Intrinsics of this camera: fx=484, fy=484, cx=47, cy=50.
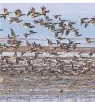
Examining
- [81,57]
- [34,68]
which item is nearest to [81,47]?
[81,57]

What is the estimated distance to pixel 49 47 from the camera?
9.96 m

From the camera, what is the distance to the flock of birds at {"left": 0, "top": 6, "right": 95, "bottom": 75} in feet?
31.8

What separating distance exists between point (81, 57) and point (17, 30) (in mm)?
1768

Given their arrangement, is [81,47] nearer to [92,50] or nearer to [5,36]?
[92,50]

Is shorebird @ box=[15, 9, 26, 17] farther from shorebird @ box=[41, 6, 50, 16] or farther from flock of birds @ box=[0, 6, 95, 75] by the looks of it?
shorebird @ box=[41, 6, 50, 16]

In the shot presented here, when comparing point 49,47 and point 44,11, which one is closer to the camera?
point 44,11

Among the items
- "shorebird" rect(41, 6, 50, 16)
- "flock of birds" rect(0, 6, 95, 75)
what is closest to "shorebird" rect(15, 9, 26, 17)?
"flock of birds" rect(0, 6, 95, 75)

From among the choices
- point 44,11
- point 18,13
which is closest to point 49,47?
point 44,11

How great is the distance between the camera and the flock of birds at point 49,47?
31.8 ft

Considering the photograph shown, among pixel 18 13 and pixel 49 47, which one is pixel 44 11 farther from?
pixel 49 47

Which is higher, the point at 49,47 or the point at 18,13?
the point at 18,13

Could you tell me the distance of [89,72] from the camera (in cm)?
1018

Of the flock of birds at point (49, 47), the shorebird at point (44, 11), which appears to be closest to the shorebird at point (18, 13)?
the flock of birds at point (49, 47)

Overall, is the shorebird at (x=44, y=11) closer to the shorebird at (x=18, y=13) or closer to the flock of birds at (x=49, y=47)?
the flock of birds at (x=49, y=47)
